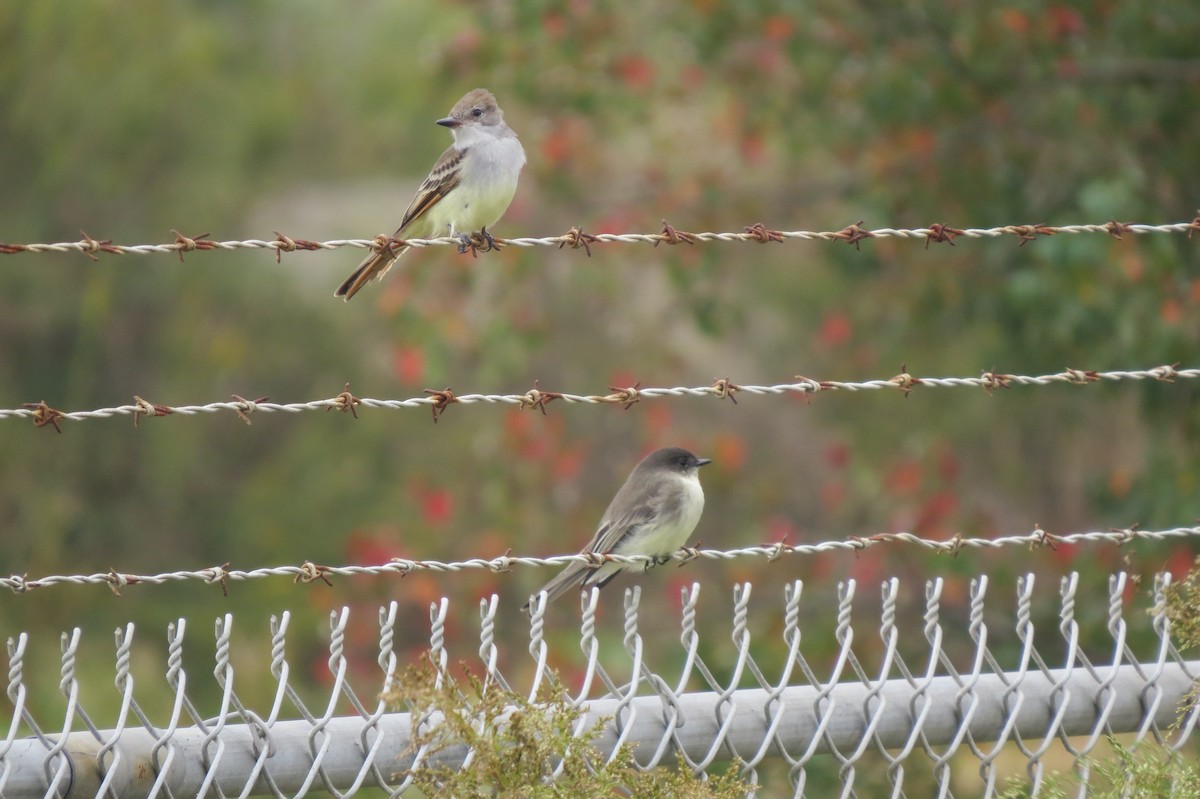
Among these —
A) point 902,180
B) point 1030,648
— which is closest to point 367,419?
point 902,180

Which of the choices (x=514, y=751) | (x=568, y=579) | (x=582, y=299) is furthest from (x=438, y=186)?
(x=582, y=299)

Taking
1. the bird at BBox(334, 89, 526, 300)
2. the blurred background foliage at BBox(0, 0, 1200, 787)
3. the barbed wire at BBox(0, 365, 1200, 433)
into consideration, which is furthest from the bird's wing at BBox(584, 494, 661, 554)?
the barbed wire at BBox(0, 365, 1200, 433)

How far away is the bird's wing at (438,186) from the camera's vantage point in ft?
18.0

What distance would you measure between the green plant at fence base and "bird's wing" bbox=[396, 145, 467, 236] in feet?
10.3

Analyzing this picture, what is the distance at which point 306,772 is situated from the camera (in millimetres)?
2785

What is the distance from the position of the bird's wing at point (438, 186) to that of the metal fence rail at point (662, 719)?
8.92 ft

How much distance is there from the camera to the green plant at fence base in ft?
8.43

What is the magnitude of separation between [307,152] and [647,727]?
458 inches

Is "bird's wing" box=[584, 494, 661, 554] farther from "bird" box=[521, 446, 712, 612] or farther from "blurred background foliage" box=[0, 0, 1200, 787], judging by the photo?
"blurred background foliage" box=[0, 0, 1200, 787]

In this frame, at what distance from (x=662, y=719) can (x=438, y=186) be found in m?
3.00

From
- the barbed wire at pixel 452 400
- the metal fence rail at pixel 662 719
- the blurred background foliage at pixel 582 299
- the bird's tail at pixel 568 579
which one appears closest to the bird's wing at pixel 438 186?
the bird's tail at pixel 568 579

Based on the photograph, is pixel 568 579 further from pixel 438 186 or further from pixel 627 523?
pixel 438 186

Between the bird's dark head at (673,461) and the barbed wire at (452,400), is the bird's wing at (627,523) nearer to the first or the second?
the bird's dark head at (673,461)

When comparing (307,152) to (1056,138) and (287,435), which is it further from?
(1056,138)
